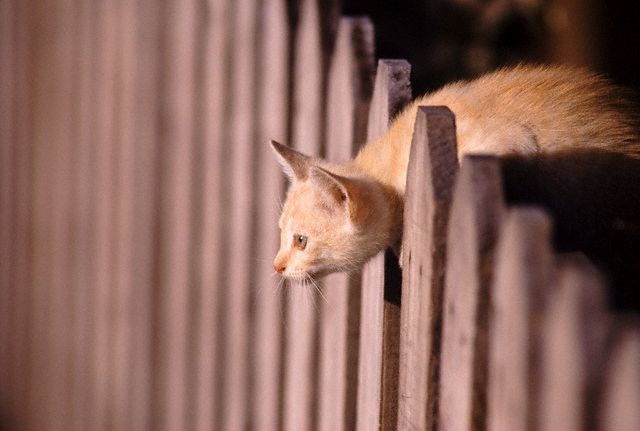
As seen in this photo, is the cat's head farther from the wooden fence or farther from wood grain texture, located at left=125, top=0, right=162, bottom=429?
wood grain texture, located at left=125, top=0, right=162, bottom=429

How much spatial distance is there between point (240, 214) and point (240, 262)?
0.14 meters

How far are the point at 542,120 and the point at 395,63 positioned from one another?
29 cm

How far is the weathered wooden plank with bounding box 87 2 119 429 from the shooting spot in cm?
379

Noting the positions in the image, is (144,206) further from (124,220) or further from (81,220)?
(81,220)

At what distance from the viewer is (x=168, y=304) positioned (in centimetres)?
329

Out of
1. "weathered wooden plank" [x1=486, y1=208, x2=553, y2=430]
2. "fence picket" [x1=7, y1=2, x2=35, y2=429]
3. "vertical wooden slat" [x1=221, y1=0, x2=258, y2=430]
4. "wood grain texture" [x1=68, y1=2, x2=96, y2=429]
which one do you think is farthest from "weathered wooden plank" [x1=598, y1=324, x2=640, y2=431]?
"fence picket" [x1=7, y1=2, x2=35, y2=429]

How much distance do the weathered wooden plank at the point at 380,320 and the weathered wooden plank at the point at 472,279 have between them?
1.43ft

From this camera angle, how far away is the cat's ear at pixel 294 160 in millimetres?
2018

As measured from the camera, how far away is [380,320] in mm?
1713

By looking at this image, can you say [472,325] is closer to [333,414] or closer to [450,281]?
[450,281]

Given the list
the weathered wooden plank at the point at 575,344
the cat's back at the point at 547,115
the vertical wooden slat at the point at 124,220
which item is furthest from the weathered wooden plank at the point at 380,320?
the vertical wooden slat at the point at 124,220

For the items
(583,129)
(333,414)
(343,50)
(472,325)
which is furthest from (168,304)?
(472,325)

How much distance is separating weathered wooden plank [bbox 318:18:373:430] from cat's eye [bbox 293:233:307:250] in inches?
Answer: 5.6

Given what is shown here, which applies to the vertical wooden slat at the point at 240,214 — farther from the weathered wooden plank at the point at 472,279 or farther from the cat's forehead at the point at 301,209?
the weathered wooden plank at the point at 472,279
